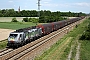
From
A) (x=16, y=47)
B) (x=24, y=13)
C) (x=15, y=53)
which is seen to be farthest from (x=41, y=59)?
(x=24, y=13)

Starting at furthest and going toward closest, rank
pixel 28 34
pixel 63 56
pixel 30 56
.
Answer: pixel 28 34
pixel 30 56
pixel 63 56

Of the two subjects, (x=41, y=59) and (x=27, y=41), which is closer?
(x=41, y=59)

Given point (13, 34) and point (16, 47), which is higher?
point (13, 34)

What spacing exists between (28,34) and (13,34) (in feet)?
13.6

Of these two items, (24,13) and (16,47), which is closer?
(16,47)

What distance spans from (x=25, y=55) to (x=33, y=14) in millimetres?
167261

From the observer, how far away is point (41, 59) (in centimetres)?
2475

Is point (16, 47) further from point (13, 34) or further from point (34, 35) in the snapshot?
point (34, 35)

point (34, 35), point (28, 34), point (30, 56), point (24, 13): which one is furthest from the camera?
point (24, 13)

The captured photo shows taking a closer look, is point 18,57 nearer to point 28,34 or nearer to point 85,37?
point 28,34

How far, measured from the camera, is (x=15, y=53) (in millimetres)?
29250

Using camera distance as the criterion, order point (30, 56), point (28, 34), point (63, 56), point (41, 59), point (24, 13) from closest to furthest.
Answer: point (41, 59) → point (63, 56) → point (30, 56) → point (28, 34) → point (24, 13)

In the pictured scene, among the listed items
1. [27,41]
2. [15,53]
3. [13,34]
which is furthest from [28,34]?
[15,53]

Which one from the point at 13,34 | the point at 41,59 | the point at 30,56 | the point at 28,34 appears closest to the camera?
the point at 41,59
